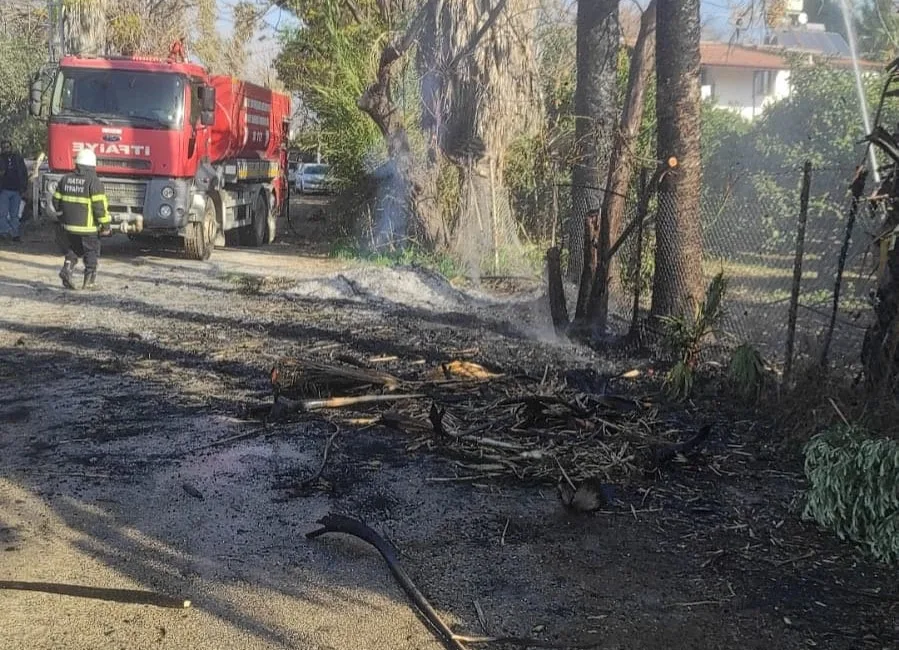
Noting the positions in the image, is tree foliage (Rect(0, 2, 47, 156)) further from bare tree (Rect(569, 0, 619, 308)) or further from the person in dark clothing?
bare tree (Rect(569, 0, 619, 308))

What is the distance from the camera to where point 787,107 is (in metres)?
17.1

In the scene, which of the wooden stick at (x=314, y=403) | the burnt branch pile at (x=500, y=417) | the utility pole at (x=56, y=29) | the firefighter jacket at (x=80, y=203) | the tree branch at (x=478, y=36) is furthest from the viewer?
the utility pole at (x=56, y=29)

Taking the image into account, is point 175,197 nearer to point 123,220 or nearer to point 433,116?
point 123,220

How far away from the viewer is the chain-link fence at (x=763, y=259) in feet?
28.0

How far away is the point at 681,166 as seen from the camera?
27.9 feet

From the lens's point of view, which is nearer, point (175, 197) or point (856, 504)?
point (856, 504)

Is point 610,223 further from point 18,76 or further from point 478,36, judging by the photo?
point 18,76

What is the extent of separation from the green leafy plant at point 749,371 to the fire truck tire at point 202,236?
1120 cm

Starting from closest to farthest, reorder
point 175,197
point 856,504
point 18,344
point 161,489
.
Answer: point 856,504, point 161,489, point 18,344, point 175,197

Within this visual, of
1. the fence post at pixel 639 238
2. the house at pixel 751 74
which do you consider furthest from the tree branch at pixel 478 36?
the house at pixel 751 74

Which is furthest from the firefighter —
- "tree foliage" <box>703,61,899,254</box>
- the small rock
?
"tree foliage" <box>703,61,899,254</box>

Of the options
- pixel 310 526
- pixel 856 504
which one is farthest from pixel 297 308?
pixel 856 504

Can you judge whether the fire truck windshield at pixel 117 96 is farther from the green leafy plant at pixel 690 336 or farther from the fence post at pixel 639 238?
the green leafy plant at pixel 690 336

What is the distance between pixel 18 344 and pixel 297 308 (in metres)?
3.50
